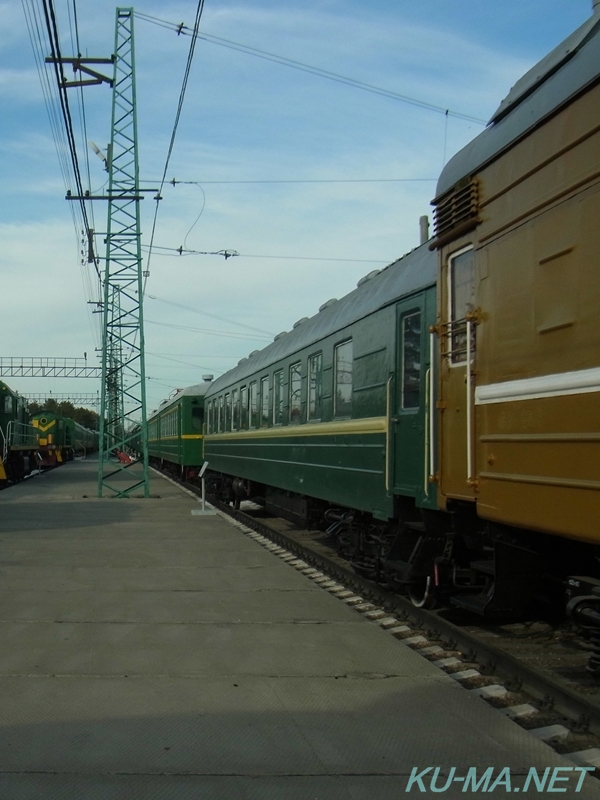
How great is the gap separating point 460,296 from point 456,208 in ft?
2.04

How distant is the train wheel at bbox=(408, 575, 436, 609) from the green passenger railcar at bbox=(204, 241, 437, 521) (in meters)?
0.70

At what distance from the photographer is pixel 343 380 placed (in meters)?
10.0

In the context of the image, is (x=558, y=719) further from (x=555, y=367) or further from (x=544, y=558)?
(x=555, y=367)

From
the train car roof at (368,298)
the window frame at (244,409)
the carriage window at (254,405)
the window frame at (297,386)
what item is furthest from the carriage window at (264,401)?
the window frame at (297,386)

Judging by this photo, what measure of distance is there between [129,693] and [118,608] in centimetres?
275

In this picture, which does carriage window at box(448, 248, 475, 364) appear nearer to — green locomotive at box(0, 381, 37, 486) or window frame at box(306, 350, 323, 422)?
window frame at box(306, 350, 323, 422)

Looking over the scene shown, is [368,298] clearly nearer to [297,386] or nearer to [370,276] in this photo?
[370,276]

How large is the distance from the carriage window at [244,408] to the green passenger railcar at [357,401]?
1.28 metres

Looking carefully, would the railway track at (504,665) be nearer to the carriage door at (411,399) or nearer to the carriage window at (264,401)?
the carriage door at (411,399)

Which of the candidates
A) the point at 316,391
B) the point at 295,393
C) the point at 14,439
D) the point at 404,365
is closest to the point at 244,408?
the point at 295,393

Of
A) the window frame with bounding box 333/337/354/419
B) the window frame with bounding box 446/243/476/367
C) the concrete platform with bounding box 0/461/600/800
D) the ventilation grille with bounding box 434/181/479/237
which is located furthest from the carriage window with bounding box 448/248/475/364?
the window frame with bounding box 333/337/354/419

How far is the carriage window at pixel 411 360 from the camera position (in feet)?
24.8

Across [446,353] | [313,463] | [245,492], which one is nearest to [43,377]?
[245,492]

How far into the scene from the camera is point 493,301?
547cm
